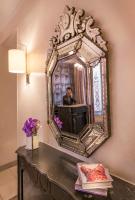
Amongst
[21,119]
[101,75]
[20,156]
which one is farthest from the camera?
[21,119]

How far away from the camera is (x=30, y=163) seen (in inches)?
57.4

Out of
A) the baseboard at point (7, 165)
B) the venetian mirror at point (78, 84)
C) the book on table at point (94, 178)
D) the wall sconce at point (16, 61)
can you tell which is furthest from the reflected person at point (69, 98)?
the baseboard at point (7, 165)

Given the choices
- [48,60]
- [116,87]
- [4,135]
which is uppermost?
[48,60]

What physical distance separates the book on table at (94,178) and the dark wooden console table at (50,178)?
0.18ft

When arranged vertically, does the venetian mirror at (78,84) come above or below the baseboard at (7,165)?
above

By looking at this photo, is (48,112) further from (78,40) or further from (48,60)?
(78,40)

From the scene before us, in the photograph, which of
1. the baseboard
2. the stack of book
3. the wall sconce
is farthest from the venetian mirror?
the baseboard

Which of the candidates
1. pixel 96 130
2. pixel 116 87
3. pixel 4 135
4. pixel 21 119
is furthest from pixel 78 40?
pixel 4 135

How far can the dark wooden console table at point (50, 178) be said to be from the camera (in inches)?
40.0

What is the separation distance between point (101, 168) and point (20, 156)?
3.07 feet

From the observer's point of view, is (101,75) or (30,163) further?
(30,163)

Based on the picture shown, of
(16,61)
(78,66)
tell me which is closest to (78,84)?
(78,66)

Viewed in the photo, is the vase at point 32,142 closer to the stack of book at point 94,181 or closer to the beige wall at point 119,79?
the beige wall at point 119,79

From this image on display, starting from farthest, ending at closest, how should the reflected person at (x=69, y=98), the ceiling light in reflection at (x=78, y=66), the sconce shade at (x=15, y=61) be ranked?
the sconce shade at (x=15, y=61) < the reflected person at (x=69, y=98) < the ceiling light in reflection at (x=78, y=66)
